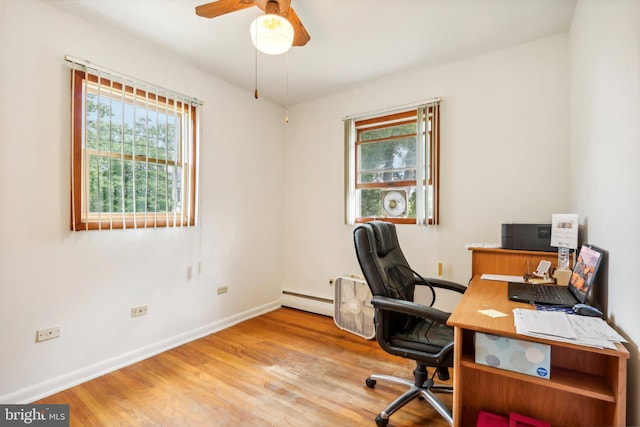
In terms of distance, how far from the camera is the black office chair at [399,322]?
4.78ft

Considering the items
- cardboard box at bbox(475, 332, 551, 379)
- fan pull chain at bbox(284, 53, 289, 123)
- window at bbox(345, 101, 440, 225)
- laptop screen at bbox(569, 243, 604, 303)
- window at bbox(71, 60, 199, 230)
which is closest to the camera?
cardboard box at bbox(475, 332, 551, 379)

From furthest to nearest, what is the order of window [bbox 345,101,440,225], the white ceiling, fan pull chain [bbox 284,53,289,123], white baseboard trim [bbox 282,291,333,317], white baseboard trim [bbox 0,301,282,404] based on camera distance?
white baseboard trim [bbox 282,291,333,317], window [bbox 345,101,440,225], fan pull chain [bbox 284,53,289,123], the white ceiling, white baseboard trim [bbox 0,301,282,404]

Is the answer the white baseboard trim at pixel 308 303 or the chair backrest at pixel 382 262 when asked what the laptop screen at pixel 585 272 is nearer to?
the chair backrest at pixel 382 262

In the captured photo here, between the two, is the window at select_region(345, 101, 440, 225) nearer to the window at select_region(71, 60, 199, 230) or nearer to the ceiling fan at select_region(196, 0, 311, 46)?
the ceiling fan at select_region(196, 0, 311, 46)

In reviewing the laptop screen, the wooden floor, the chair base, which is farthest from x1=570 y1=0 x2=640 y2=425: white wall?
the wooden floor

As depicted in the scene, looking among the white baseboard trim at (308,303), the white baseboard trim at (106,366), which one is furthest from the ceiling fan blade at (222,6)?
the white baseboard trim at (308,303)

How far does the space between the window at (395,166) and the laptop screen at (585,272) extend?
122 cm

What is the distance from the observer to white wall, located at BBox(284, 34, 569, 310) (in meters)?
2.29

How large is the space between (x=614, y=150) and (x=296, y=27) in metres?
1.73

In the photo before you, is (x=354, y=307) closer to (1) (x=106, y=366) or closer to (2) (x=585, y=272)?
(2) (x=585, y=272)

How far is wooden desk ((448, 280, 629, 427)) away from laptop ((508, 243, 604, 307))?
0.34ft

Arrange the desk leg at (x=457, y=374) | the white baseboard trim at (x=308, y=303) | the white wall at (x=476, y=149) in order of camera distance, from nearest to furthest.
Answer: the desk leg at (x=457, y=374) < the white wall at (x=476, y=149) < the white baseboard trim at (x=308, y=303)

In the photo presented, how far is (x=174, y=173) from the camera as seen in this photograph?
8.55 feet

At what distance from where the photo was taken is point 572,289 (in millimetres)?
1564
